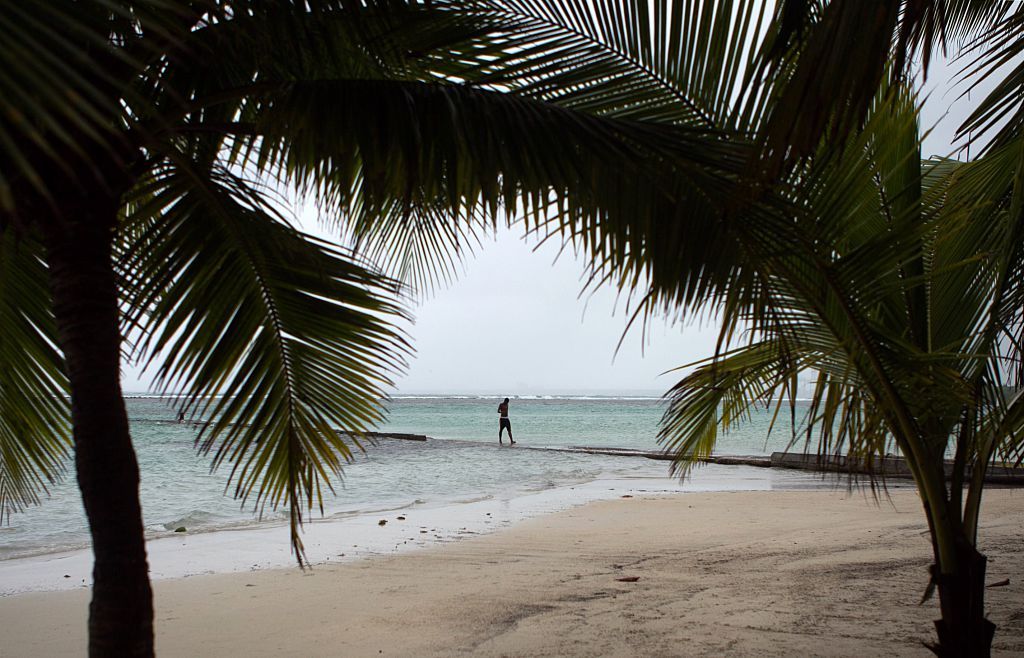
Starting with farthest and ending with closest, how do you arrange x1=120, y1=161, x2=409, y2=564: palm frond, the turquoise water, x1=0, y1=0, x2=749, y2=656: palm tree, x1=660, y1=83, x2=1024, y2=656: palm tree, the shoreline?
the turquoise water < the shoreline < x1=120, y1=161, x2=409, y2=564: palm frond < x1=660, y1=83, x2=1024, y2=656: palm tree < x1=0, y1=0, x2=749, y2=656: palm tree

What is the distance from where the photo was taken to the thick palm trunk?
3449 millimetres

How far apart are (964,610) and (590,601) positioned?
8.84 feet

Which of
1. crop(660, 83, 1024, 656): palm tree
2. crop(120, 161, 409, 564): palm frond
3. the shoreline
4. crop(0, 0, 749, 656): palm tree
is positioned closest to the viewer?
crop(0, 0, 749, 656): palm tree

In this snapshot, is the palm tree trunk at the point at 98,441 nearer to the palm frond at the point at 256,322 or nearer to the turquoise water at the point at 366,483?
the palm frond at the point at 256,322

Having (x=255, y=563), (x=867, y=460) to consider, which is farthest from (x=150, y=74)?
(x=255, y=563)

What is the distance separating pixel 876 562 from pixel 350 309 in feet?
17.3

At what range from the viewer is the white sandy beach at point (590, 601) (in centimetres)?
460

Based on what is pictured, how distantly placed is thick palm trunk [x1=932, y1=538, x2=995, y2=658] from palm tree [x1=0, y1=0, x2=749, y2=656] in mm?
2069

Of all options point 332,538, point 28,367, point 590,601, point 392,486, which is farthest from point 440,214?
point 392,486

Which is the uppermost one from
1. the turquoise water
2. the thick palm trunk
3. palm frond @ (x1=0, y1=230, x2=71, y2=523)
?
palm frond @ (x1=0, y1=230, x2=71, y2=523)

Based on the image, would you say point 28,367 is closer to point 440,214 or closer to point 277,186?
point 277,186

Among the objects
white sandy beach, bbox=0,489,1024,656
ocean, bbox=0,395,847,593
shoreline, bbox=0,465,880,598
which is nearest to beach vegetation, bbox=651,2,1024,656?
white sandy beach, bbox=0,489,1024,656

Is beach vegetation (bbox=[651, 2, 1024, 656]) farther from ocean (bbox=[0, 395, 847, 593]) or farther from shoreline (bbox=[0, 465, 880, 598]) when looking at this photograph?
ocean (bbox=[0, 395, 847, 593])

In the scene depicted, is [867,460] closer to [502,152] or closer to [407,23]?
[502,152]
